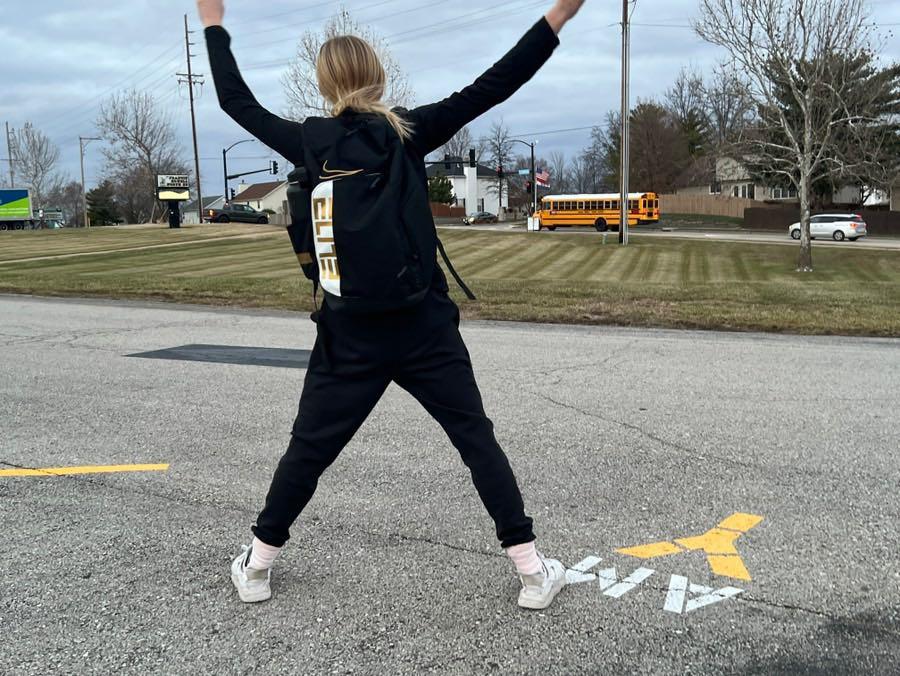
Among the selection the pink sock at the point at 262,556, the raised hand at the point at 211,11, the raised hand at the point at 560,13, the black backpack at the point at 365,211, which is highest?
the raised hand at the point at 211,11

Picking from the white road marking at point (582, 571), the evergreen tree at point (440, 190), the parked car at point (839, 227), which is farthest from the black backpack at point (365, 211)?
the evergreen tree at point (440, 190)

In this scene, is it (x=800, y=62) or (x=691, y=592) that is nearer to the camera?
(x=691, y=592)

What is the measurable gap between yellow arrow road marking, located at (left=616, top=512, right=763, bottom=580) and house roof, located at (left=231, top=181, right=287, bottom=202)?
11430 cm

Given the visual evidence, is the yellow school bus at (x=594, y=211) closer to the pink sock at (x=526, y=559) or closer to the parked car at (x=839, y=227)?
the parked car at (x=839, y=227)

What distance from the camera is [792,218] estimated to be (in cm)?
5988

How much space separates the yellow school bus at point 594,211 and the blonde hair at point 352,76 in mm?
54139

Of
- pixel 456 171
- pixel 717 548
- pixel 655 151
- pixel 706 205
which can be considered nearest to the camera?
pixel 717 548

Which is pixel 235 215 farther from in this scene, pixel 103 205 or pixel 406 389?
pixel 406 389

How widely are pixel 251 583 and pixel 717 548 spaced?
1.91 m

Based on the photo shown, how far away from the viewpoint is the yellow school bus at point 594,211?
184ft

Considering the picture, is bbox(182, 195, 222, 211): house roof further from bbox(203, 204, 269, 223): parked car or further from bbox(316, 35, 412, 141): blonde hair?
bbox(316, 35, 412, 141): blonde hair

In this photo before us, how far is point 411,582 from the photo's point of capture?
320cm

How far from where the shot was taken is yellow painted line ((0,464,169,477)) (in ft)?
15.3

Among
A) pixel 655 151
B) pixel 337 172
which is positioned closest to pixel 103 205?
pixel 655 151
